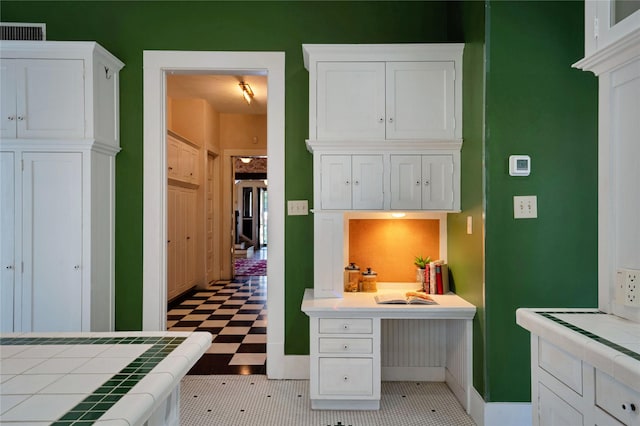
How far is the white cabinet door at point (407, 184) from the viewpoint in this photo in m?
2.73

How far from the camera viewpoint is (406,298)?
8.75 feet

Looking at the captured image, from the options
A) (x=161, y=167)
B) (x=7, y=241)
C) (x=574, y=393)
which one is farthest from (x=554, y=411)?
(x=7, y=241)

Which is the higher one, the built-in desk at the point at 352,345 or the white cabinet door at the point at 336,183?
the white cabinet door at the point at 336,183

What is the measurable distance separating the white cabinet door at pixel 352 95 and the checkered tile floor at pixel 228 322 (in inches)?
78.5

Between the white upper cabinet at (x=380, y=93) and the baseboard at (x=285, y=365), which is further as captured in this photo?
the baseboard at (x=285, y=365)

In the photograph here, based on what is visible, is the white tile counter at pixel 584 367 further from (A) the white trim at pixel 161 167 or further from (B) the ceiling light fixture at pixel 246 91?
(B) the ceiling light fixture at pixel 246 91

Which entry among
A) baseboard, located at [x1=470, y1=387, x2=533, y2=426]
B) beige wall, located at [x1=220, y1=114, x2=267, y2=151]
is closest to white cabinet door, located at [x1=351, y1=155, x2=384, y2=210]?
baseboard, located at [x1=470, y1=387, x2=533, y2=426]

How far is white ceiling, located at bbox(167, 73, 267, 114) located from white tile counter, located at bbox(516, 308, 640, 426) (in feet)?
14.2

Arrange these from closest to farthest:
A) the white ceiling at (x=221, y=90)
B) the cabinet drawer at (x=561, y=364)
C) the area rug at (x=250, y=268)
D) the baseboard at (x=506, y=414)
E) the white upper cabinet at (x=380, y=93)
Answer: the cabinet drawer at (x=561, y=364) < the baseboard at (x=506, y=414) < the white upper cabinet at (x=380, y=93) < the white ceiling at (x=221, y=90) < the area rug at (x=250, y=268)

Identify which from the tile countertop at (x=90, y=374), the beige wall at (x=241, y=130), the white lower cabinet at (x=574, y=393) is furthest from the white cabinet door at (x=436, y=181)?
the beige wall at (x=241, y=130)

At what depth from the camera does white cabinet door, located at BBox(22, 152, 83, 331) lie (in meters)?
2.66

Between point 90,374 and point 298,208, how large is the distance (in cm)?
213

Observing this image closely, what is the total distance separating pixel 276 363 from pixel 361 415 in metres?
0.81

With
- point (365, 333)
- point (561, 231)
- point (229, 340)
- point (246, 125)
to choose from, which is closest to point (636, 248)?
point (561, 231)
